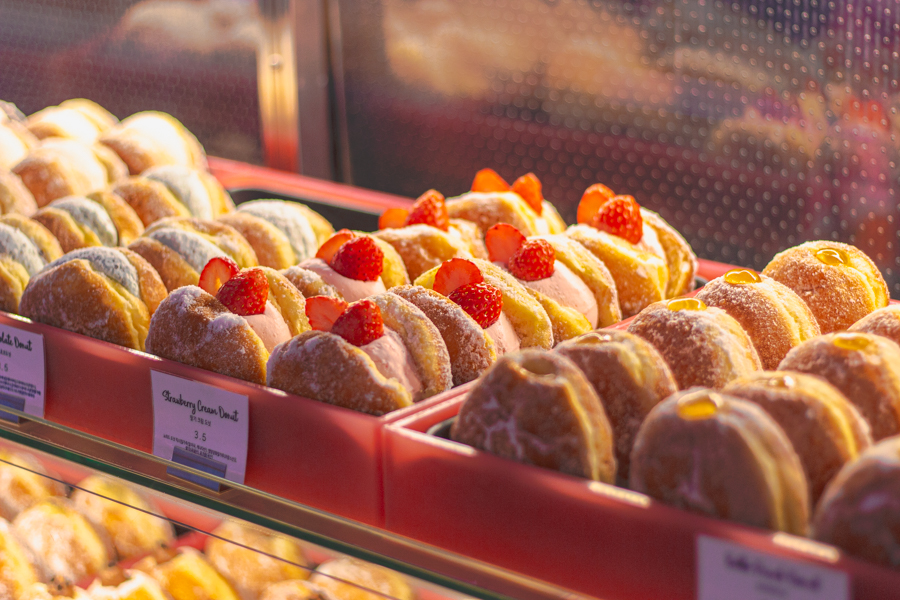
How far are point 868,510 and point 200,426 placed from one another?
0.73 metres

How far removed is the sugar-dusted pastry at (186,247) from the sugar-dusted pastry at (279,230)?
0.04 m

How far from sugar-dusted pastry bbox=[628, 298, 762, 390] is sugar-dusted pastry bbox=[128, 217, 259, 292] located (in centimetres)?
66

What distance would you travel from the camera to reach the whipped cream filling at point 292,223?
5.43ft

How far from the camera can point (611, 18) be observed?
1.75m

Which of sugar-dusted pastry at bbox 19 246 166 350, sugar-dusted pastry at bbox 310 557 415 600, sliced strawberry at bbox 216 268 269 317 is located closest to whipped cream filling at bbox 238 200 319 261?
sugar-dusted pastry at bbox 19 246 166 350

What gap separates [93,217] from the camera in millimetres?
1644

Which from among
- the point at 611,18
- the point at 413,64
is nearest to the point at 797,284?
the point at 611,18

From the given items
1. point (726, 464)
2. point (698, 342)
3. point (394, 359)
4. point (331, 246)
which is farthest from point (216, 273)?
point (726, 464)

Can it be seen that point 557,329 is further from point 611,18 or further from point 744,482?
point 611,18

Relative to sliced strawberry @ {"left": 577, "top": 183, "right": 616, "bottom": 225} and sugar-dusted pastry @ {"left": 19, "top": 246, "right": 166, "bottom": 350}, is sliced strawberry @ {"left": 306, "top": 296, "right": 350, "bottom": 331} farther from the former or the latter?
sliced strawberry @ {"left": 577, "top": 183, "right": 616, "bottom": 225}

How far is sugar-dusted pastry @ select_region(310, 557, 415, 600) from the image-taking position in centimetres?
90

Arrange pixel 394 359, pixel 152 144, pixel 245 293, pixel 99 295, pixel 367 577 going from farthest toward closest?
pixel 152 144 → pixel 99 295 → pixel 245 293 → pixel 394 359 → pixel 367 577

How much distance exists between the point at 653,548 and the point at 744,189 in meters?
1.04

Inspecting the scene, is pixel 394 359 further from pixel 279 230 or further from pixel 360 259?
pixel 279 230
